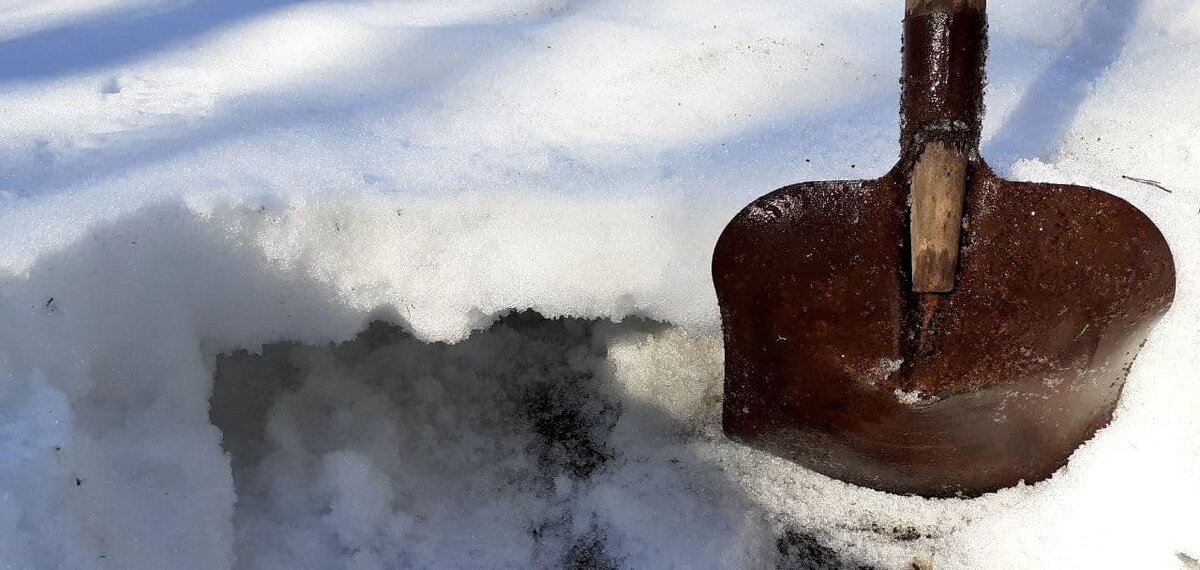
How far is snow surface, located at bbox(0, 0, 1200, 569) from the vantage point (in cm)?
115

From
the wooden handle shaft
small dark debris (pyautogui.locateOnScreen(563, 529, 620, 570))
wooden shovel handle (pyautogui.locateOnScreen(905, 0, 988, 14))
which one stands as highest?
wooden shovel handle (pyautogui.locateOnScreen(905, 0, 988, 14))

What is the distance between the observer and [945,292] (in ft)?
3.51

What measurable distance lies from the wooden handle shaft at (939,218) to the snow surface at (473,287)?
13.3 inches

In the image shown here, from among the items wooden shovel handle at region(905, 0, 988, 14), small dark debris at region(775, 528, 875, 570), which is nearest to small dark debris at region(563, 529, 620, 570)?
small dark debris at region(775, 528, 875, 570)

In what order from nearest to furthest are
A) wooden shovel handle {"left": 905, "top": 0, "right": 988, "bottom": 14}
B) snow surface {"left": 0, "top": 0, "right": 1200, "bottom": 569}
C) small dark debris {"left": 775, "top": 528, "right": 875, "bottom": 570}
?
wooden shovel handle {"left": 905, "top": 0, "right": 988, "bottom": 14}
snow surface {"left": 0, "top": 0, "right": 1200, "bottom": 569}
small dark debris {"left": 775, "top": 528, "right": 875, "bottom": 570}

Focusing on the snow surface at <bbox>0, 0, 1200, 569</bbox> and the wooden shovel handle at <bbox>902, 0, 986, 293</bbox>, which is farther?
the snow surface at <bbox>0, 0, 1200, 569</bbox>

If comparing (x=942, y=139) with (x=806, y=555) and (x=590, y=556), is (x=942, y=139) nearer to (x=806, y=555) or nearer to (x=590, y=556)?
(x=806, y=555)

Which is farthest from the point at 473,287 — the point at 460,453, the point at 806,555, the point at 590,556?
the point at 806,555

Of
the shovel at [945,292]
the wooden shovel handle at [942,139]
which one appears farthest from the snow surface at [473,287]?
the wooden shovel handle at [942,139]

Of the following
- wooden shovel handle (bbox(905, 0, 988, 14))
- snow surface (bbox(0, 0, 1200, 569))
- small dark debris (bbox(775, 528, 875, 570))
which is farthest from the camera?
small dark debris (bbox(775, 528, 875, 570))

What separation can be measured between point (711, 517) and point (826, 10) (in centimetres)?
113

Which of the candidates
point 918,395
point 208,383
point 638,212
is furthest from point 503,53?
point 918,395

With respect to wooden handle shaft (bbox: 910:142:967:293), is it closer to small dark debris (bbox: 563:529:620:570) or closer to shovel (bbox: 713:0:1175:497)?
shovel (bbox: 713:0:1175:497)

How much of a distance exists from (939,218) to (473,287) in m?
0.68
